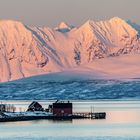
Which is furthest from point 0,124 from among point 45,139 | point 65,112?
point 45,139

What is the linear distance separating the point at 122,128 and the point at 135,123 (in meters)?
12.1

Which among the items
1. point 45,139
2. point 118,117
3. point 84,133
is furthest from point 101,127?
point 118,117

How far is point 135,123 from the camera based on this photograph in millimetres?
140000

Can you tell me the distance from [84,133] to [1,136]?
1055 cm

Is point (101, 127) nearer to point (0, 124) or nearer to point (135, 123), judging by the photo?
point (135, 123)

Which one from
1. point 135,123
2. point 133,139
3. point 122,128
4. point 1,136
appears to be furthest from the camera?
point 135,123

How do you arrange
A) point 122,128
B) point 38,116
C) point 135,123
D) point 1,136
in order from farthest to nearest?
point 38,116
point 135,123
point 122,128
point 1,136

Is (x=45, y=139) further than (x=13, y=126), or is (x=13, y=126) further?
(x=13, y=126)

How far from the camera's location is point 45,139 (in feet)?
355

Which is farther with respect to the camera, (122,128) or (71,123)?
(71,123)

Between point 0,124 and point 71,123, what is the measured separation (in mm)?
10698

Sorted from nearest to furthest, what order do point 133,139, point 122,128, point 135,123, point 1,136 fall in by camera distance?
1. point 133,139
2. point 1,136
3. point 122,128
4. point 135,123

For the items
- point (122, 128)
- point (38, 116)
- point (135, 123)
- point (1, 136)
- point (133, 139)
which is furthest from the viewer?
point (38, 116)

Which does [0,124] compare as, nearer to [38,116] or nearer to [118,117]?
[38,116]
